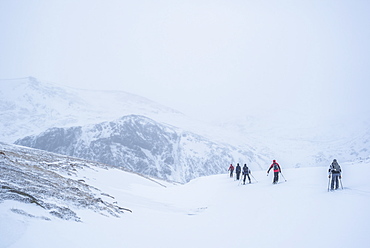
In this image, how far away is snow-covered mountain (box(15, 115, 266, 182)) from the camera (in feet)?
395

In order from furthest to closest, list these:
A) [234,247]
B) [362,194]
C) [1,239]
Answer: [362,194], [234,247], [1,239]

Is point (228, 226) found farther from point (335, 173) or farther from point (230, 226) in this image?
point (335, 173)

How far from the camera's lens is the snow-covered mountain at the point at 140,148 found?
120 m

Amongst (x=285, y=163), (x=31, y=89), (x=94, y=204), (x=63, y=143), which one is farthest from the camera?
(x=31, y=89)

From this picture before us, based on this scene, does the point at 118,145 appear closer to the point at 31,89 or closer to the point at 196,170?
the point at 196,170

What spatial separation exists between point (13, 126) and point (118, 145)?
225 ft

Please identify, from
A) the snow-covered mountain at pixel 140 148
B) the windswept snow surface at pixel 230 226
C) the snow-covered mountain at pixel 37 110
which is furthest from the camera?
the snow-covered mountain at pixel 37 110

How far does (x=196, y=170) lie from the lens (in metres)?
127

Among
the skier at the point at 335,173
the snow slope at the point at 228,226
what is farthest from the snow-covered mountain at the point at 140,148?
the snow slope at the point at 228,226

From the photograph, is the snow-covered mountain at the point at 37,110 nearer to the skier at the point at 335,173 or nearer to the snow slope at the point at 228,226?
the snow slope at the point at 228,226

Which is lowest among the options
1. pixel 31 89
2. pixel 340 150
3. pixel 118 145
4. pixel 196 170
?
pixel 196 170

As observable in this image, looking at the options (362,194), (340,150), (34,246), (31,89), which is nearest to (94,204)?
(34,246)

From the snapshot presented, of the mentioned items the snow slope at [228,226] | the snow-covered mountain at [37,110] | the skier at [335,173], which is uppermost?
the snow-covered mountain at [37,110]

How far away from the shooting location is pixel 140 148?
12900 centimetres
